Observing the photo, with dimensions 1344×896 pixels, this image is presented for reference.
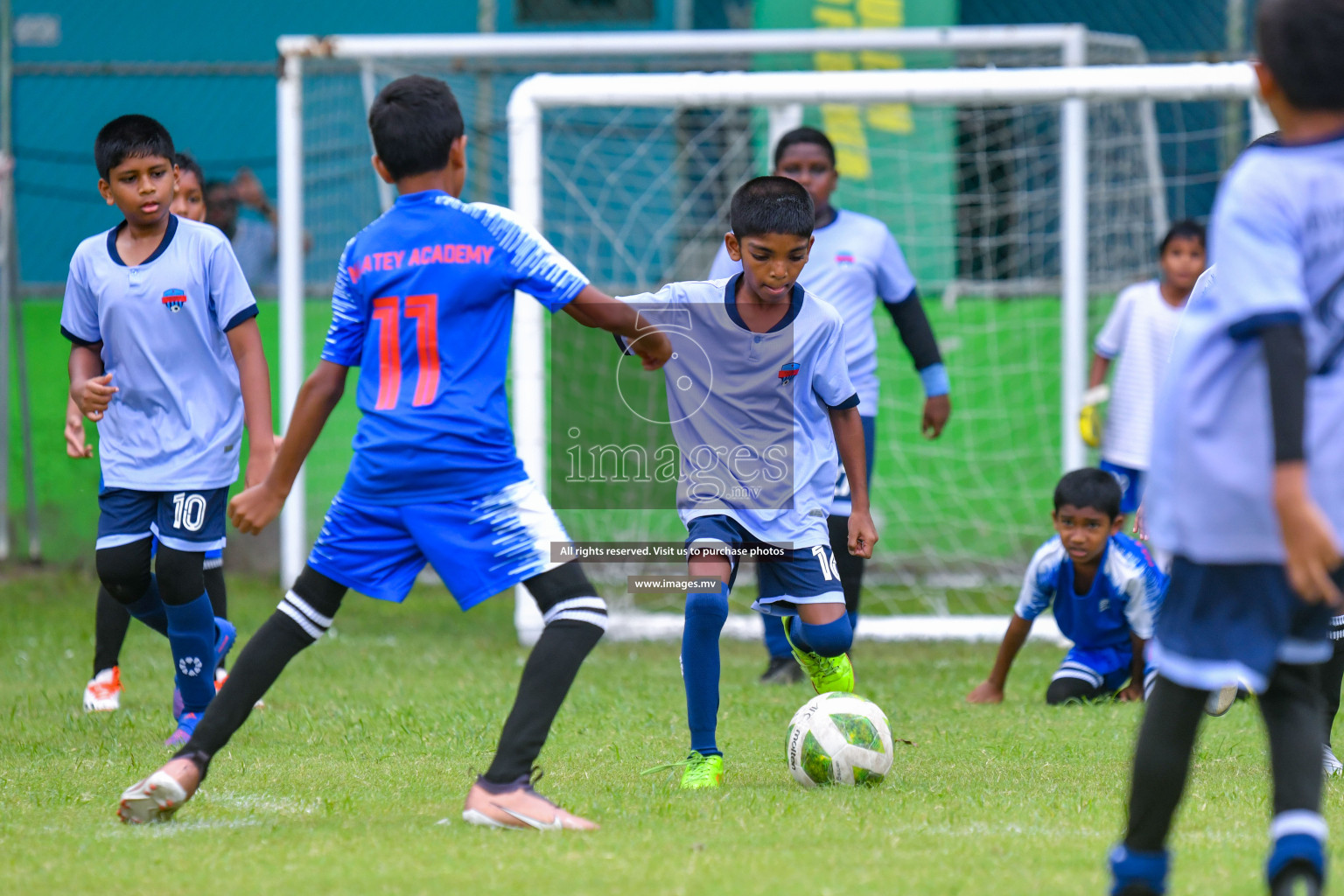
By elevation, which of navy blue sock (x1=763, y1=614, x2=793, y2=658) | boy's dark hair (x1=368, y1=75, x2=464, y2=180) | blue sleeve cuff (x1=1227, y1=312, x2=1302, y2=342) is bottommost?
navy blue sock (x1=763, y1=614, x2=793, y2=658)

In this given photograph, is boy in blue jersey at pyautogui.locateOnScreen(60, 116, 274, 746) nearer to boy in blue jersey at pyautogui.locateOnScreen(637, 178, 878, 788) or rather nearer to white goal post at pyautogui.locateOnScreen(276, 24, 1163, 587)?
boy in blue jersey at pyautogui.locateOnScreen(637, 178, 878, 788)

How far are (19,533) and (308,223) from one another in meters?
2.83

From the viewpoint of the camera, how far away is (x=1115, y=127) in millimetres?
9367

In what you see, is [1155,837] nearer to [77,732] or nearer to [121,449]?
[121,449]

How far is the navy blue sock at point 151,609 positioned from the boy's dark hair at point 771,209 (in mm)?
2373

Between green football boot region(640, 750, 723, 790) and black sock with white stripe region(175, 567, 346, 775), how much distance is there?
1.13 meters

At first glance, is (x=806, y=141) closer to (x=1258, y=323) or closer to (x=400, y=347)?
(x=400, y=347)

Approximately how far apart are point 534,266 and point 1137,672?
3.47m

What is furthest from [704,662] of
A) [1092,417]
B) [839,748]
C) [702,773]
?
[1092,417]

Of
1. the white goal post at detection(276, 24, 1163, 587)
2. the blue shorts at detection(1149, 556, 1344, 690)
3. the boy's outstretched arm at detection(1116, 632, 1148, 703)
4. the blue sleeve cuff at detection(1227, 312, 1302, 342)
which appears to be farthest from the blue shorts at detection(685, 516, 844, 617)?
the white goal post at detection(276, 24, 1163, 587)

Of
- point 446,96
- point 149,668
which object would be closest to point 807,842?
point 446,96

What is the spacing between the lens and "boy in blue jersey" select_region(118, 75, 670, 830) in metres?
3.41

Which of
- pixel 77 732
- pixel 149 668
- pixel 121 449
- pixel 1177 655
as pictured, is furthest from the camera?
pixel 149 668

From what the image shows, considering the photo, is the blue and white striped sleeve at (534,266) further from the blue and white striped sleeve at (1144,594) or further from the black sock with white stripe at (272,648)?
the blue and white striped sleeve at (1144,594)
